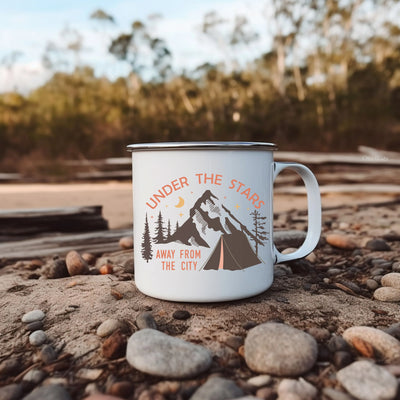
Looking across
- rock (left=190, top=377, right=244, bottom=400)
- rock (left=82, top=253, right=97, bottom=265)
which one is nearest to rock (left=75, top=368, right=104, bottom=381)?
rock (left=190, top=377, right=244, bottom=400)

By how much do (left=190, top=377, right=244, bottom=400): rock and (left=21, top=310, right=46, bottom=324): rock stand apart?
2.72 feet

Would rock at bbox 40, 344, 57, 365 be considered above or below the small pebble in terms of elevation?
below

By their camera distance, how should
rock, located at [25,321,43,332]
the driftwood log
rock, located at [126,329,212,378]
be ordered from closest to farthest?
rock, located at [126,329,212,378]
rock, located at [25,321,43,332]
the driftwood log

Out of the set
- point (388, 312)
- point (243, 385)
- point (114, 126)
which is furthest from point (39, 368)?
point (114, 126)

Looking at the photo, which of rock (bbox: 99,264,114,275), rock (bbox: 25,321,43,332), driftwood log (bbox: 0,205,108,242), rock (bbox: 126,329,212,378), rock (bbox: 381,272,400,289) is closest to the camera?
rock (bbox: 126,329,212,378)

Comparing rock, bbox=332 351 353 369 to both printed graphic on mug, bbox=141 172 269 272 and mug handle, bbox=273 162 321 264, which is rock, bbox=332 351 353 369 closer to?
printed graphic on mug, bbox=141 172 269 272

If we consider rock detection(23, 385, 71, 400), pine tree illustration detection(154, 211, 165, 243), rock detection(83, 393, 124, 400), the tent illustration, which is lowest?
rock detection(23, 385, 71, 400)

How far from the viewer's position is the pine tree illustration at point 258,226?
1.75m

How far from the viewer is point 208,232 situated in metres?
1.68

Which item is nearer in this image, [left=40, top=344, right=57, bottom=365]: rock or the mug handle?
[left=40, top=344, right=57, bottom=365]: rock

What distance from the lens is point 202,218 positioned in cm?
167

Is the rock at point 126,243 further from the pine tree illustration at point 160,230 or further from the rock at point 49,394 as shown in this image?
the rock at point 49,394

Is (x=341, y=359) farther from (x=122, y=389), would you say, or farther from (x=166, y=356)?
(x=122, y=389)

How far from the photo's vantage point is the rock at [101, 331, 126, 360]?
150cm
